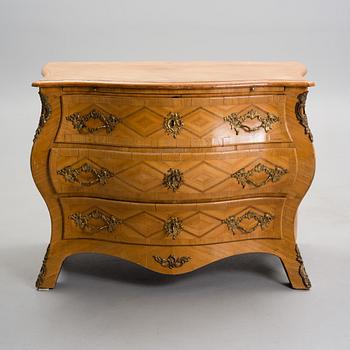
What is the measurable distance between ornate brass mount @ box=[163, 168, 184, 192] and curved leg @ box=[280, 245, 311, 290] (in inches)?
26.4

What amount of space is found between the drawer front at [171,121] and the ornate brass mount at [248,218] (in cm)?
36

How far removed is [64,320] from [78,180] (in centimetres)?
64

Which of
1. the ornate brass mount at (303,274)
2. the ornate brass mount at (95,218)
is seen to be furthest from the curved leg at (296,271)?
the ornate brass mount at (95,218)

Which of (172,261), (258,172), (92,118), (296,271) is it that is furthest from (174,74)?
(296,271)

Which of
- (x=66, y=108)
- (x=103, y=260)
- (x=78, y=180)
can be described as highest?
(x=66, y=108)

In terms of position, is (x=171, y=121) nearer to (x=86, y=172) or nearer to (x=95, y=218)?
(x=86, y=172)

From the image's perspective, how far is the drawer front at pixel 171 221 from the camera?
4.07 meters

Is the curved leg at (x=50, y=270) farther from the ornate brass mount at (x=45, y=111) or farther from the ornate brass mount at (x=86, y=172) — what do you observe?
the ornate brass mount at (x=45, y=111)

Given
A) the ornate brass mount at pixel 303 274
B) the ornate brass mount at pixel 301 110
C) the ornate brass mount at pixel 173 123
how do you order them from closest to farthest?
the ornate brass mount at pixel 173 123, the ornate brass mount at pixel 301 110, the ornate brass mount at pixel 303 274

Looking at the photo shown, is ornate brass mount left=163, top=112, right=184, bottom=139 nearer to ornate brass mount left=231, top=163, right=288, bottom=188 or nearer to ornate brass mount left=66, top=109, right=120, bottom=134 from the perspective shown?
ornate brass mount left=66, top=109, right=120, bottom=134

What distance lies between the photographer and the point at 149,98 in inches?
156
